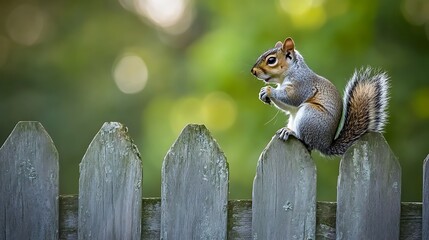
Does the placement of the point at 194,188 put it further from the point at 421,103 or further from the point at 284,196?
the point at 421,103

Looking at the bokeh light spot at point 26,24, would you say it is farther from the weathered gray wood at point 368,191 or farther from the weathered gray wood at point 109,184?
the weathered gray wood at point 368,191

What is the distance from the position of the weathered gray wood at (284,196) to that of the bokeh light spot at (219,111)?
8.75 feet

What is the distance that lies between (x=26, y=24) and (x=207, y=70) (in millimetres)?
6120

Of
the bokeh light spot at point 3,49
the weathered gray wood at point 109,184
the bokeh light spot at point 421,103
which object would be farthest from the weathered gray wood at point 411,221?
the bokeh light spot at point 3,49

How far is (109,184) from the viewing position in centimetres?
229

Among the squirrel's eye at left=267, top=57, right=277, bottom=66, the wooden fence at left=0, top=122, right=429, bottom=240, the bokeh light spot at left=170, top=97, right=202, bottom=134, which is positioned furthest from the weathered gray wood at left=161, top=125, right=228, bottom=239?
the bokeh light spot at left=170, top=97, right=202, bottom=134

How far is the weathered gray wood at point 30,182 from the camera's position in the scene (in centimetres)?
230

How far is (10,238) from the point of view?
2.33 meters

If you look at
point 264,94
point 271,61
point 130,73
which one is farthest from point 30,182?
point 130,73

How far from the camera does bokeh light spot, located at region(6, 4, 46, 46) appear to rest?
10.2 meters

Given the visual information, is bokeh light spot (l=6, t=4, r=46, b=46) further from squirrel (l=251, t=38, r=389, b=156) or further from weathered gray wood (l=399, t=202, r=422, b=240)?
weathered gray wood (l=399, t=202, r=422, b=240)

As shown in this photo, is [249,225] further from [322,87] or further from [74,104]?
[74,104]

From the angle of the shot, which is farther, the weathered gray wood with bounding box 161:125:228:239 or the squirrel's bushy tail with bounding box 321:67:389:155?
the squirrel's bushy tail with bounding box 321:67:389:155

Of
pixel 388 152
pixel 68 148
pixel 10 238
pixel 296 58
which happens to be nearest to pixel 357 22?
pixel 296 58
